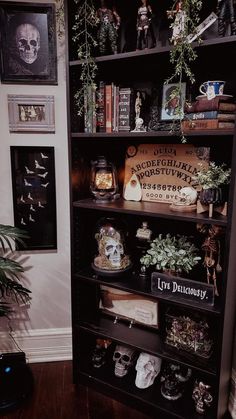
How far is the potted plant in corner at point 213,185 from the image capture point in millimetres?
1373

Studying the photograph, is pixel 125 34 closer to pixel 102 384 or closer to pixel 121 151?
pixel 121 151

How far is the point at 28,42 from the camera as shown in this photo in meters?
1.78

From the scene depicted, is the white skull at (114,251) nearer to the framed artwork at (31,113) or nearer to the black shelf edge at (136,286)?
the black shelf edge at (136,286)

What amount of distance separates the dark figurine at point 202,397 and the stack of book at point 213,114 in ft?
4.06

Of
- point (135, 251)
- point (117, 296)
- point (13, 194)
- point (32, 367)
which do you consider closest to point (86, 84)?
point (13, 194)

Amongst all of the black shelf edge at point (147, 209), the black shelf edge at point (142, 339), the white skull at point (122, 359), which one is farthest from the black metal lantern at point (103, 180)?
the white skull at point (122, 359)

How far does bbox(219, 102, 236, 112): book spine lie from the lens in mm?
1321

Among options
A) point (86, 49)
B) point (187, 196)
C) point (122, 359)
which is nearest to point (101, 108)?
point (86, 49)

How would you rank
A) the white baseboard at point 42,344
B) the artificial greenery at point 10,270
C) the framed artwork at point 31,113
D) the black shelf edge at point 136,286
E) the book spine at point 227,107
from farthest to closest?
the white baseboard at point 42,344 < the framed artwork at point 31,113 < the artificial greenery at point 10,270 < the black shelf edge at point 136,286 < the book spine at point 227,107

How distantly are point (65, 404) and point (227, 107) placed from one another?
172 centimetres

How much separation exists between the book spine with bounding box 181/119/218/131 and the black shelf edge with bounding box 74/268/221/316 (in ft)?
2.56

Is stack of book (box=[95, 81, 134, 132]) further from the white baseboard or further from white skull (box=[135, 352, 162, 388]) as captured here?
the white baseboard

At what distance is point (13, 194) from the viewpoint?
6.26ft

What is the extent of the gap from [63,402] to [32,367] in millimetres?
379
